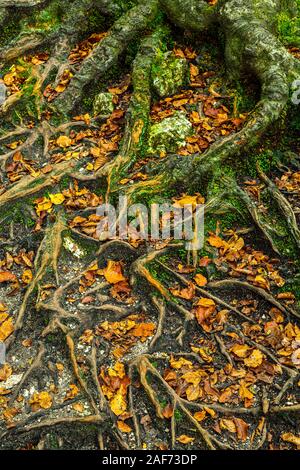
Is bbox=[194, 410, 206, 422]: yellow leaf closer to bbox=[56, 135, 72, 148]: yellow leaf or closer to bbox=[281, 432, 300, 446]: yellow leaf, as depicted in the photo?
bbox=[281, 432, 300, 446]: yellow leaf

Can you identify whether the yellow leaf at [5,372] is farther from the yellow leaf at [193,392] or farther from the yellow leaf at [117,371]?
the yellow leaf at [193,392]

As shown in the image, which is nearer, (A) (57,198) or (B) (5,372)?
(B) (5,372)

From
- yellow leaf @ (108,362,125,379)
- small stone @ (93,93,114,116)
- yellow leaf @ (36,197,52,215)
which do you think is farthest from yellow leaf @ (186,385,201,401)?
small stone @ (93,93,114,116)

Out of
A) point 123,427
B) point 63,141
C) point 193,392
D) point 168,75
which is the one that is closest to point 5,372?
point 123,427

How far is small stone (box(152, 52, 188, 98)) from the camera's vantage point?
5641 millimetres

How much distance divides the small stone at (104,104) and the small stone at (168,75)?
627mm

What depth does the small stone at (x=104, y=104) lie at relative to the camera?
5.76 m

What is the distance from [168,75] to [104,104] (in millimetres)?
924

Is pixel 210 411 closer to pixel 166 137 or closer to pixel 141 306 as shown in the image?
pixel 141 306

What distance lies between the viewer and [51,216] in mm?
4824

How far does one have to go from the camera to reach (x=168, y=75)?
5680 mm

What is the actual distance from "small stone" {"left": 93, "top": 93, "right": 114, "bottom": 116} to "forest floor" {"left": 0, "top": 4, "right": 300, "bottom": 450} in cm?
15
